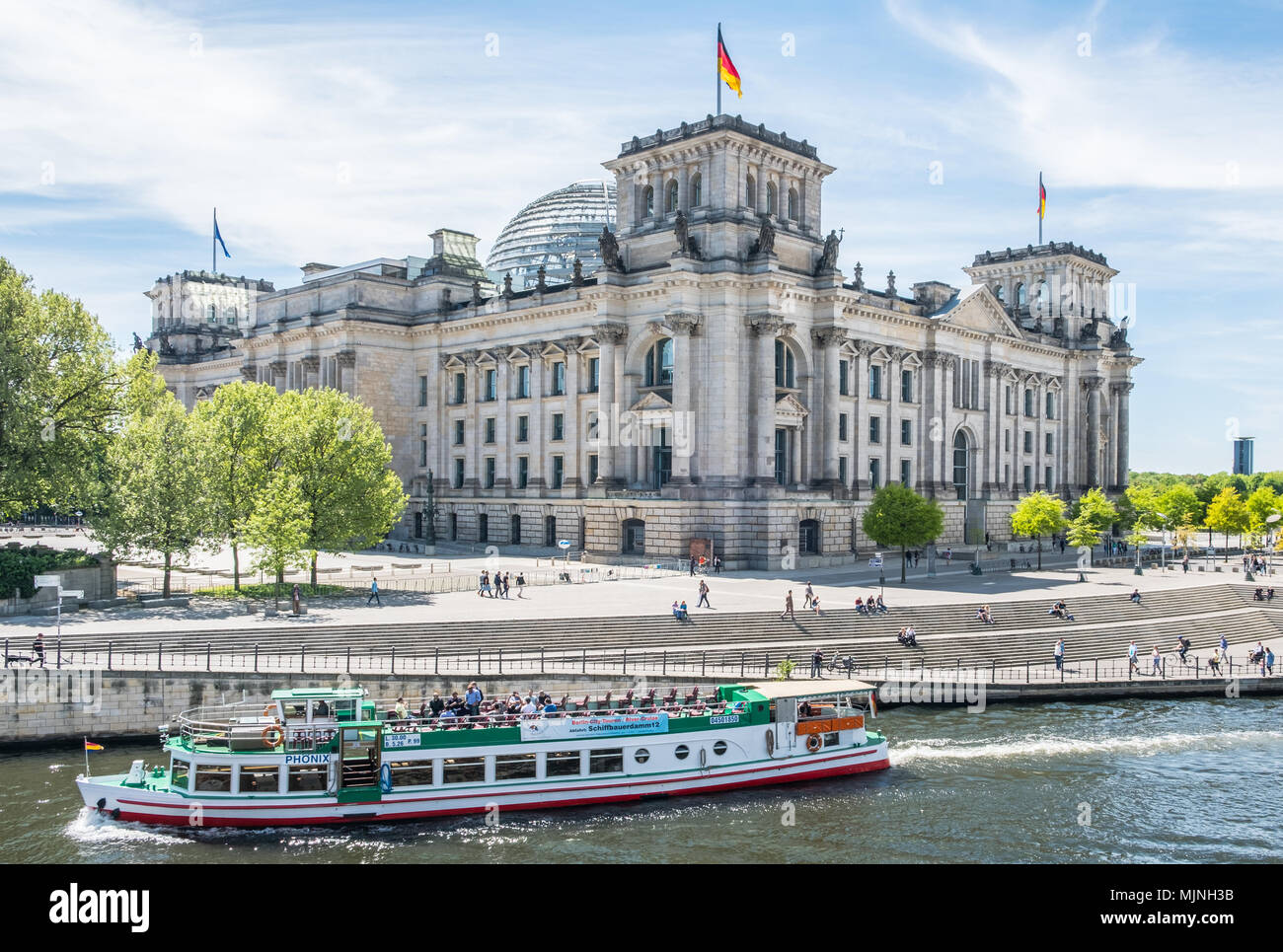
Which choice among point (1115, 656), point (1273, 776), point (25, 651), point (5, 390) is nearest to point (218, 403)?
point (5, 390)

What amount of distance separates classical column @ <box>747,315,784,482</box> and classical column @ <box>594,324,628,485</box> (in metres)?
9.39

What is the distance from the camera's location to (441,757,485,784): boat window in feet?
93.9

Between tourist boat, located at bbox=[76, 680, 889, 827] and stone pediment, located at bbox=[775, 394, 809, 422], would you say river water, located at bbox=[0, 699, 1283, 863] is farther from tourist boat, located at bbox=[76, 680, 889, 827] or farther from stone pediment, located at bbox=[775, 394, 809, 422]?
stone pediment, located at bbox=[775, 394, 809, 422]

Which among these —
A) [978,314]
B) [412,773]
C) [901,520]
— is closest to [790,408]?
[901,520]

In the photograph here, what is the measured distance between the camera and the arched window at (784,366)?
72062 mm

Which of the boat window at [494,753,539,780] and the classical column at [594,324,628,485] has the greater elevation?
the classical column at [594,324,628,485]

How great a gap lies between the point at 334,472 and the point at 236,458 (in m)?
5.06

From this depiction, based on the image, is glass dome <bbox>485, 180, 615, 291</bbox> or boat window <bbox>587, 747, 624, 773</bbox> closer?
boat window <bbox>587, 747, 624, 773</bbox>

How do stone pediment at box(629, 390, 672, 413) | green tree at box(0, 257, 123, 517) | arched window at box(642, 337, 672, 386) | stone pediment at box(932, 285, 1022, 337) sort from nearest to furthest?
green tree at box(0, 257, 123, 517)
stone pediment at box(629, 390, 672, 413)
arched window at box(642, 337, 672, 386)
stone pediment at box(932, 285, 1022, 337)

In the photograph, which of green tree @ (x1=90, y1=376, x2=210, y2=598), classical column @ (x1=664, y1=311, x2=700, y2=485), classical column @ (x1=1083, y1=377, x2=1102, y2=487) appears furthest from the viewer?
classical column @ (x1=1083, y1=377, x2=1102, y2=487)

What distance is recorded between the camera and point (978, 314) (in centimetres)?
8900

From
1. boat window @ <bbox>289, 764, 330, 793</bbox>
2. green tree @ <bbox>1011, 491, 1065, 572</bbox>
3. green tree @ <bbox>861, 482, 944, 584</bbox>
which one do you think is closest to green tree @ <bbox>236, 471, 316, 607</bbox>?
boat window @ <bbox>289, 764, 330, 793</bbox>

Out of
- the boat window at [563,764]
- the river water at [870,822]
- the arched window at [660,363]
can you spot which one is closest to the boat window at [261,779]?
the river water at [870,822]

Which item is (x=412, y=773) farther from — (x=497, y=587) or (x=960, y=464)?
(x=960, y=464)
